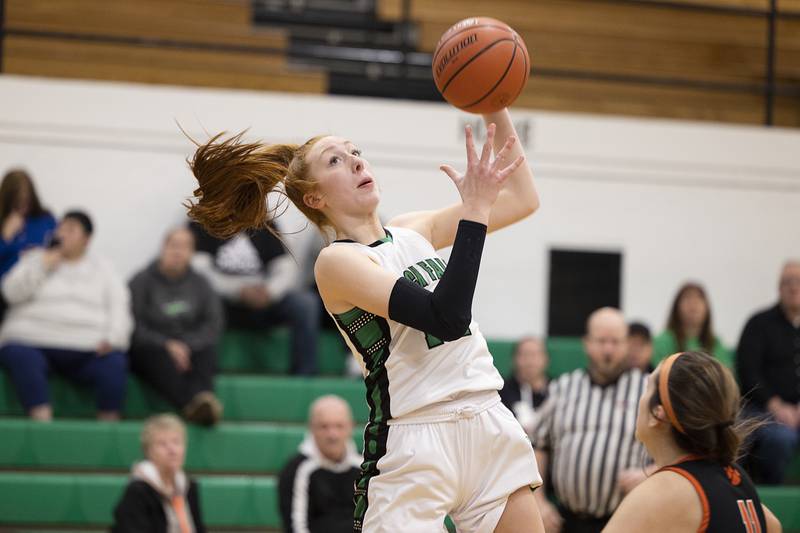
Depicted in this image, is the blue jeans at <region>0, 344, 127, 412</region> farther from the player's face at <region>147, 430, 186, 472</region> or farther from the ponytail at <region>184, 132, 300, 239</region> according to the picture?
the ponytail at <region>184, 132, 300, 239</region>

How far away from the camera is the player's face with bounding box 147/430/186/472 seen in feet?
18.0

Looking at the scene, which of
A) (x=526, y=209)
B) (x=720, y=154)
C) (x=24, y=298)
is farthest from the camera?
(x=720, y=154)

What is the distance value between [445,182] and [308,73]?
128 centimetres

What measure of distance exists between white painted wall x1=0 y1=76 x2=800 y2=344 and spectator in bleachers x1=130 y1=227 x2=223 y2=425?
36.9 inches

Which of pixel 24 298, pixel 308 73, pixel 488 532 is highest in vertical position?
pixel 308 73

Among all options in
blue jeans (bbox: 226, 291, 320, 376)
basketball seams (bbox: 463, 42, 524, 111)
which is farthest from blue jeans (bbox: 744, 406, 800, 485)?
basketball seams (bbox: 463, 42, 524, 111)

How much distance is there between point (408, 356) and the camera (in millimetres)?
2875

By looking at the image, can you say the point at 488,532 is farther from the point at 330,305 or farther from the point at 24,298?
the point at 24,298

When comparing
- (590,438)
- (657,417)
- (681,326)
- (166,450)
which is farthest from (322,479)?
(657,417)

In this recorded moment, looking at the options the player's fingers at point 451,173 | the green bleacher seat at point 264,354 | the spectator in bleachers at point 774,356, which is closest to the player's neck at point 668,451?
the player's fingers at point 451,173

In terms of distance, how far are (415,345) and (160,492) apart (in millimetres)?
2986

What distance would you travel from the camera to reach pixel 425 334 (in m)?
2.86

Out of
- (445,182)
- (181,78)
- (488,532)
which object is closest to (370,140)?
(445,182)

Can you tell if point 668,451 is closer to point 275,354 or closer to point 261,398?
point 261,398
